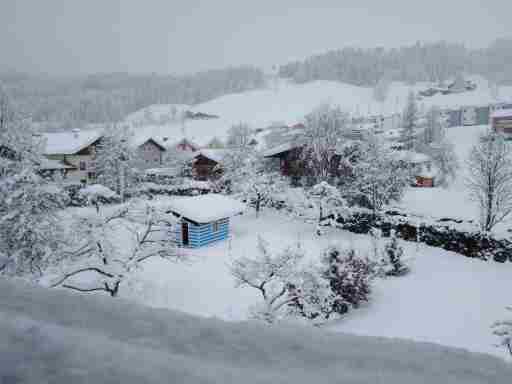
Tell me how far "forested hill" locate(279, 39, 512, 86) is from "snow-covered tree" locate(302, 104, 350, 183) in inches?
4893

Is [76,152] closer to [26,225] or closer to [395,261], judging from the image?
[26,225]

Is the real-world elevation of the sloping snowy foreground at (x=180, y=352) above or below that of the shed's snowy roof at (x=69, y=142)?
above

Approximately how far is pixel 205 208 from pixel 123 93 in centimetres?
15035

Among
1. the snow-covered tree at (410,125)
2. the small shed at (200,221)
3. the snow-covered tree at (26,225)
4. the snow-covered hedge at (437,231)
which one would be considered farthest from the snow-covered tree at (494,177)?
the snow-covered tree at (410,125)

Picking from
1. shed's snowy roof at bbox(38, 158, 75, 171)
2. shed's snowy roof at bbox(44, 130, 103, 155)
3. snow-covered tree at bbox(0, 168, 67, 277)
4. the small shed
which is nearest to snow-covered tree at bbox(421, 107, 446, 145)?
the small shed

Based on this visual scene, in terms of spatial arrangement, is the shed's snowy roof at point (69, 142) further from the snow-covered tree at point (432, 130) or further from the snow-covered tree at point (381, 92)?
the snow-covered tree at point (381, 92)

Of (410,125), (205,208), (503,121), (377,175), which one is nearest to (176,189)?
(205,208)

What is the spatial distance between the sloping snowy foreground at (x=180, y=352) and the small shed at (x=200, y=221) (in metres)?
18.2

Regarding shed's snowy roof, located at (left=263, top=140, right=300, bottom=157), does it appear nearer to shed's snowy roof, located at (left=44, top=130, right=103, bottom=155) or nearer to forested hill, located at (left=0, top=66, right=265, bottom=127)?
shed's snowy roof, located at (left=44, top=130, right=103, bottom=155)

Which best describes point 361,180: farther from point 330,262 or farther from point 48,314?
point 48,314

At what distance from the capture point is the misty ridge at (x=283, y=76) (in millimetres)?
124806

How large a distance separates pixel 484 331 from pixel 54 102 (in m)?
137

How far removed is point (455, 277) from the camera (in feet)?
49.1

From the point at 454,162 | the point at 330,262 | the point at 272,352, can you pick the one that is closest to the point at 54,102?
the point at 454,162
